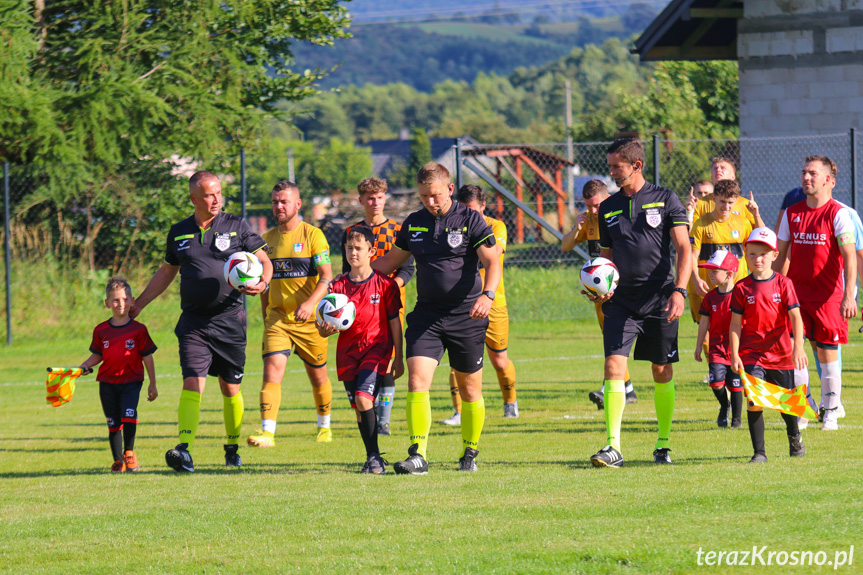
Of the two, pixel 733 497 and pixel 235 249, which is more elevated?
pixel 235 249

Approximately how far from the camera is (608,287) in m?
6.90

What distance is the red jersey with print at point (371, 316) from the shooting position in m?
7.27

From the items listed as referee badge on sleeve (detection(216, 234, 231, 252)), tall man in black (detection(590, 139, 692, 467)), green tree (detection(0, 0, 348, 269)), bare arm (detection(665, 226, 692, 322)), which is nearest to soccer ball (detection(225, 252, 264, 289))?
referee badge on sleeve (detection(216, 234, 231, 252))

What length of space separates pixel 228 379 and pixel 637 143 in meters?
3.45

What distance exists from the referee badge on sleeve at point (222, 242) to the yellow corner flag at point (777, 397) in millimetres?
3699

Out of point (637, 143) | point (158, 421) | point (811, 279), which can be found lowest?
point (158, 421)

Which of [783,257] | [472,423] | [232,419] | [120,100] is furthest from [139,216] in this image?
[783,257]

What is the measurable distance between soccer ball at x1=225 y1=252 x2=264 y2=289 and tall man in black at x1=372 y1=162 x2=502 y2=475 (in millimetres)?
1076

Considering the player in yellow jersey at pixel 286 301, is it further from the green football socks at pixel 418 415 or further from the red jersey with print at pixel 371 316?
the green football socks at pixel 418 415

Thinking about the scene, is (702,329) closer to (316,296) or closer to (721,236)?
(721,236)

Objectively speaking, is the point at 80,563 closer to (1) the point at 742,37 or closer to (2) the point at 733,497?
(2) the point at 733,497

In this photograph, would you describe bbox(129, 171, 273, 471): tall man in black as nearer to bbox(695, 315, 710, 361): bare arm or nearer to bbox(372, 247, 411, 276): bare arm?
bbox(372, 247, 411, 276): bare arm

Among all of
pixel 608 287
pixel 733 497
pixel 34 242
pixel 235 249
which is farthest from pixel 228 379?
pixel 34 242

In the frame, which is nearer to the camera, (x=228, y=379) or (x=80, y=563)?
(x=80, y=563)
